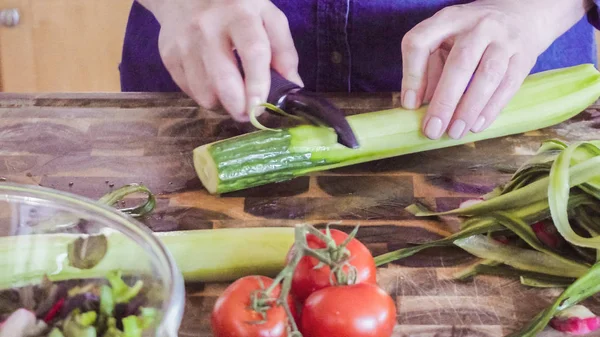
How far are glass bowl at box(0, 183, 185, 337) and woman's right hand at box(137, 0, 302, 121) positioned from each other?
17.1 inches

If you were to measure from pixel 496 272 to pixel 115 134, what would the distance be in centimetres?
72

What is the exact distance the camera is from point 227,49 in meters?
1.21

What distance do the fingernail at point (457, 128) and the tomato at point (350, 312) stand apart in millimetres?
456

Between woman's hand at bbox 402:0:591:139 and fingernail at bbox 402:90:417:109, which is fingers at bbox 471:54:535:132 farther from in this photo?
fingernail at bbox 402:90:417:109

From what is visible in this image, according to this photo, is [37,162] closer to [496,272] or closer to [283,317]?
[283,317]

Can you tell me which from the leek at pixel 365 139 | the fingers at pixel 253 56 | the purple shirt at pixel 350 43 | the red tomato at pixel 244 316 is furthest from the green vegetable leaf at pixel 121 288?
the purple shirt at pixel 350 43

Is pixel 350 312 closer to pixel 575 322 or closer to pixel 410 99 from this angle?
pixel 575 322


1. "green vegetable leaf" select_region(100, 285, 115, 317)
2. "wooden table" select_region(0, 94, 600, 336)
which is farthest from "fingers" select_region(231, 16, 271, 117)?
"green vegetable leaf" select_region(100, 285, 115, 317)

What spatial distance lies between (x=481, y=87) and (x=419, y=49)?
0.41 feet

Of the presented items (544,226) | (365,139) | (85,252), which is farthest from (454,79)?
(85,252)

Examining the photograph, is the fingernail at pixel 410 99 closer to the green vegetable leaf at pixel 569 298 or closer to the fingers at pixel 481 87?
the fingers at pixel 481 87

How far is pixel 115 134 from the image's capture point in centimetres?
129

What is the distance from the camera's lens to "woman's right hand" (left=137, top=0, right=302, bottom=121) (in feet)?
3.86

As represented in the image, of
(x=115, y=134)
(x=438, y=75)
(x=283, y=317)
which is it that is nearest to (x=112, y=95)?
(x=115, y=134)
